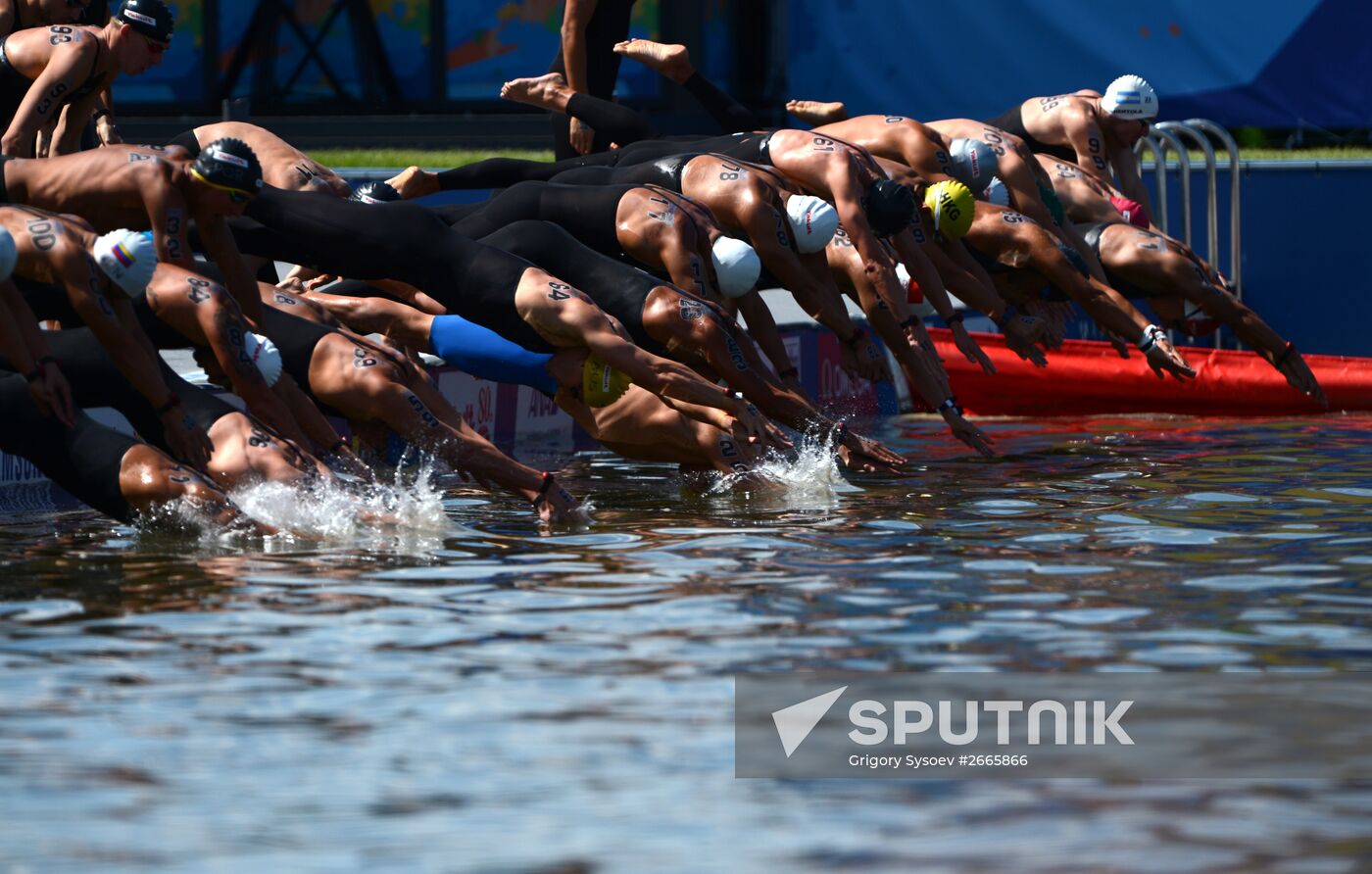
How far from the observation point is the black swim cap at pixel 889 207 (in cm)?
1169

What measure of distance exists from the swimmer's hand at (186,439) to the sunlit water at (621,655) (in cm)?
30

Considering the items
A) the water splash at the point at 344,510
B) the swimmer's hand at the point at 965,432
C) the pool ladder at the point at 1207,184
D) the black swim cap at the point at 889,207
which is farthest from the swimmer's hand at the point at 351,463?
the pool ladder at the point at 1207,184

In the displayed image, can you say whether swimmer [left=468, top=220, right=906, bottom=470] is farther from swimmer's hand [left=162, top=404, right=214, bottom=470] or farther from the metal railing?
the metal railing

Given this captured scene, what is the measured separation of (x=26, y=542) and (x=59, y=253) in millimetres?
1222

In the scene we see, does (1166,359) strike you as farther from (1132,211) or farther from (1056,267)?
(1132,211)

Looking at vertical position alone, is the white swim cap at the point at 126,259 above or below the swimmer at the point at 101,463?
above

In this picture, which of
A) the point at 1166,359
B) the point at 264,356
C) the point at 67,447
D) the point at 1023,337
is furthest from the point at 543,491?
the point at 1166,359

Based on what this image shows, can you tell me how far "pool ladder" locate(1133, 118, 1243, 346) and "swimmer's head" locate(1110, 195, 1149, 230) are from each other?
5.86ft

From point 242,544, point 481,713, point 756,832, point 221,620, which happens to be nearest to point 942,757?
point 756,832

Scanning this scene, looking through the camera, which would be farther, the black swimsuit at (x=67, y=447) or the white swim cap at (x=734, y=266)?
the white swim cap at (x=734, y=266)

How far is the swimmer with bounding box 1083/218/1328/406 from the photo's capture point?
45.2 ft

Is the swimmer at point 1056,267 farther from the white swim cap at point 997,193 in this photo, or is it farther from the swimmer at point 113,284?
the swimmer at point 113,284
